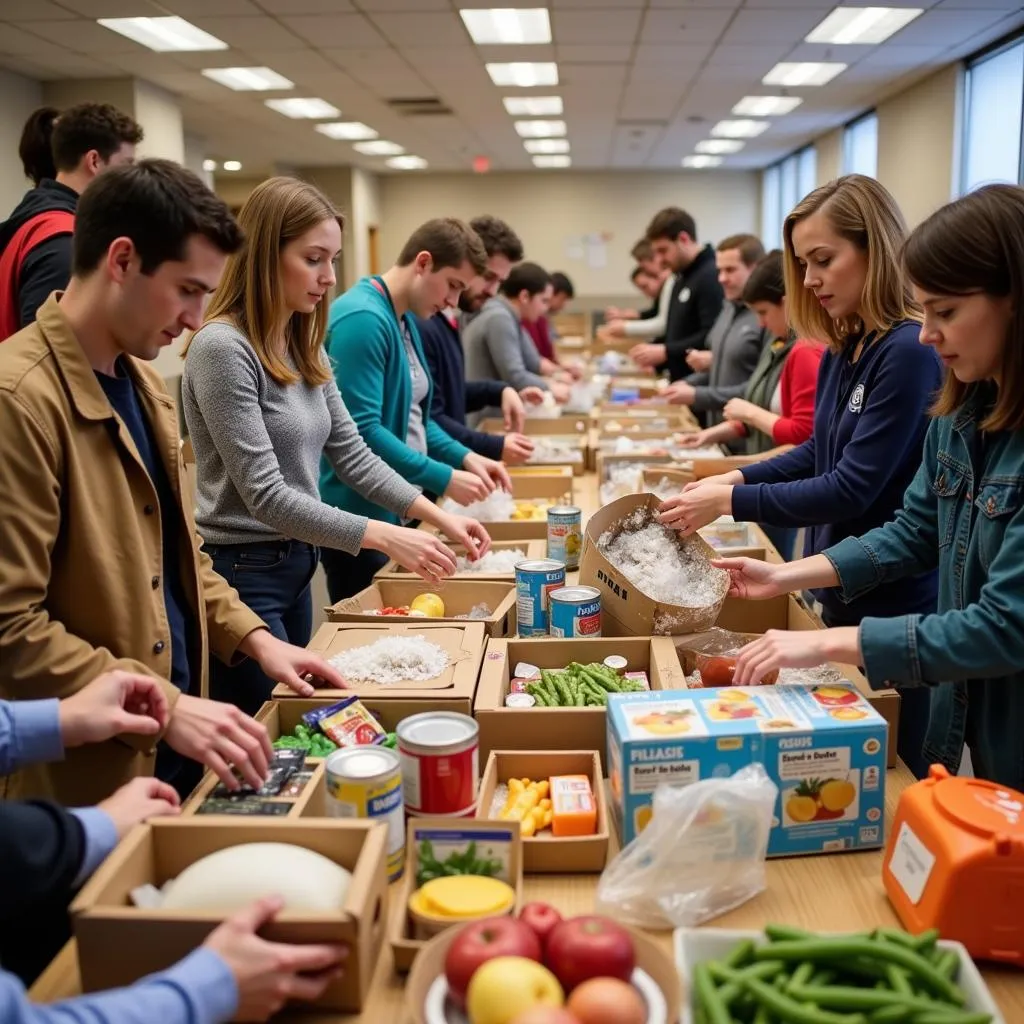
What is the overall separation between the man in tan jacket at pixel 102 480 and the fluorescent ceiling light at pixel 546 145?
1232cm

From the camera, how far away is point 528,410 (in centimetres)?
520

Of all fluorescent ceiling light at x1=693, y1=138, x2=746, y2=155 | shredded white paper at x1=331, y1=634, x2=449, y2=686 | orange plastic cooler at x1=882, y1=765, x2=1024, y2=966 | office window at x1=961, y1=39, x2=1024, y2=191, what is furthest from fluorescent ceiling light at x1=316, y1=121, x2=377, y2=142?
orange plastic cooler at x1=882, y1=765, x2=1024, y2=966

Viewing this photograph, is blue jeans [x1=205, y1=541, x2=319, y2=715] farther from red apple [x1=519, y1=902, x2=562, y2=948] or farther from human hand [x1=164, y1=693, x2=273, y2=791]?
red apple [x1=519, y1=902, x2=562, y2=948]

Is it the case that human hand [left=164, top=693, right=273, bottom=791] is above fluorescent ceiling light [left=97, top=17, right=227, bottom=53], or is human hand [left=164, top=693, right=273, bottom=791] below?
below

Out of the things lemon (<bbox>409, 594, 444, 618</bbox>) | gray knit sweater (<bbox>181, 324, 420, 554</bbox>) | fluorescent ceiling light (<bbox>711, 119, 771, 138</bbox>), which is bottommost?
lemon (<bbox>409, 594, 444, 618</bbox>)

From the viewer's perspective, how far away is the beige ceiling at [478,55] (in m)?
6.64

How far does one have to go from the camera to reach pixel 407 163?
15344 mm

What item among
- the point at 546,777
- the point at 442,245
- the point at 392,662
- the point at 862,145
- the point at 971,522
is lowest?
the point at 546,777

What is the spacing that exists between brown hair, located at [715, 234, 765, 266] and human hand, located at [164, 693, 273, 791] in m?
4.10

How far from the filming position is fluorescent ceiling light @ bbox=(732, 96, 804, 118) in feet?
32.8

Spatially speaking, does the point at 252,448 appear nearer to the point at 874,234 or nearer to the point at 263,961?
the point at 263,961

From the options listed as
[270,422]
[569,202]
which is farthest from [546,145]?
[270,422]

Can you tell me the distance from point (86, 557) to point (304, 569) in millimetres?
865

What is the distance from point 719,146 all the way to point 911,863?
1394cm
